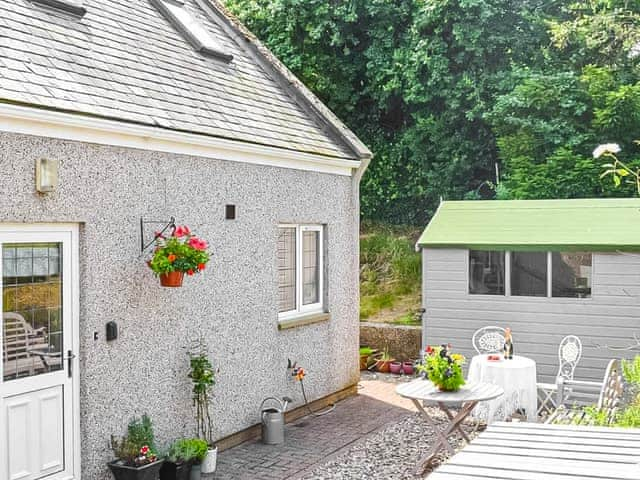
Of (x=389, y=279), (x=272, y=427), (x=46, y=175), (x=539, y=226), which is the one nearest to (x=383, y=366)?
(x=389, y=279)

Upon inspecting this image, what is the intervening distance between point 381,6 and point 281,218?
11311 mm

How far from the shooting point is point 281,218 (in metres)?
10.1

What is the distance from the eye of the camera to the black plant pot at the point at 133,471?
6.77 meters

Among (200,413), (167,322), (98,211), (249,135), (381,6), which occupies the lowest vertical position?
(200,413)

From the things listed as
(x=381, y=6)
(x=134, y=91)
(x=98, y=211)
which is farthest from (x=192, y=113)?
(x=381, y=6)

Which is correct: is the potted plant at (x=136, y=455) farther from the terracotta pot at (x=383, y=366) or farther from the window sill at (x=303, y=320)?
the terracotta pot at (x=383, y=366)

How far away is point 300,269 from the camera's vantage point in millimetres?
10781

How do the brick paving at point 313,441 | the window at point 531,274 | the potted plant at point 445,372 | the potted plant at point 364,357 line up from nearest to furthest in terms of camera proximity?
1. the brick paving at point 313,441
2. the potted plant at point 445,372
3. the window at point 531,274
4. the potted plant at point 364,357

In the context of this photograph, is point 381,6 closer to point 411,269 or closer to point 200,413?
point 411,269

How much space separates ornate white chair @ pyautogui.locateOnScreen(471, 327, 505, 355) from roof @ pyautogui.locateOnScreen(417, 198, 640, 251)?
133 centimetres

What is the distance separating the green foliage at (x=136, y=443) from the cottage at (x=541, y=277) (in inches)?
236

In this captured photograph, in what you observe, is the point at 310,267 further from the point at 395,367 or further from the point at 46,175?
the point at 46,175

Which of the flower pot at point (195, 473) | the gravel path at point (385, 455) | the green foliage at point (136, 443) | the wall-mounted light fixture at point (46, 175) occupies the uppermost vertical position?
the wall-mounted light fixture at point (46, 175)

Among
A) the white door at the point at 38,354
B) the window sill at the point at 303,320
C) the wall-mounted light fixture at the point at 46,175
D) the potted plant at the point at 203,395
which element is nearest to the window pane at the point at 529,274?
the window sill at the point at 303,320
